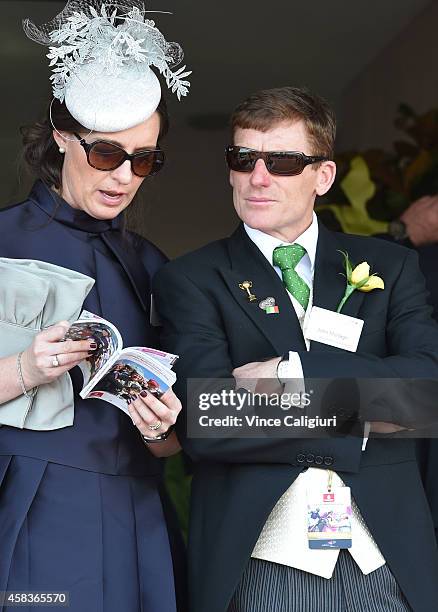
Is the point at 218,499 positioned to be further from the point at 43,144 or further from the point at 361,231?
the point at 361,231

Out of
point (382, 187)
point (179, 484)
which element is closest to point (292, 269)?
point (179, 484)

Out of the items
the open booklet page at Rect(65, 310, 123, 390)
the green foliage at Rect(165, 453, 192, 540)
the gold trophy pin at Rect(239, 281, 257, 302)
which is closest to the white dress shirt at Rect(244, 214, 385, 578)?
the gold trophy pin at Rect(239, 281, 257, 302)

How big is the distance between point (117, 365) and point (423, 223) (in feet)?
8.20

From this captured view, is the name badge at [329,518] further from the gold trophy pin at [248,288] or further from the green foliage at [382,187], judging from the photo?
the green foliage at [382,187]

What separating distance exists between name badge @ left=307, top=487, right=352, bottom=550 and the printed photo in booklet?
0.47 meters

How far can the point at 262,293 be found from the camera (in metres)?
2.70

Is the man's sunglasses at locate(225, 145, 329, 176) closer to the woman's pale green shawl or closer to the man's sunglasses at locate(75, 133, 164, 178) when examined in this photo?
the man's sunglasses at locate(75, 133, 164, 178)

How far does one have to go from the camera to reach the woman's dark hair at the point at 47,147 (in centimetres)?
276

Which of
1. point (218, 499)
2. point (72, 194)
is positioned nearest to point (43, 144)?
point (72, 194)

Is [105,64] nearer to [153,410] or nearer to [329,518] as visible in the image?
[153,410]

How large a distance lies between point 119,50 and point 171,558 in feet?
4.49

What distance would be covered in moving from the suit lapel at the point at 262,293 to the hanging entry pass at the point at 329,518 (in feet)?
1.22

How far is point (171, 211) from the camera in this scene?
9.87 m

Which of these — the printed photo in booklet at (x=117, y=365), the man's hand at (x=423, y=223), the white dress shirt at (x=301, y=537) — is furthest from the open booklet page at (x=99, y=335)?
the man's hand at (x=423, y=223)
